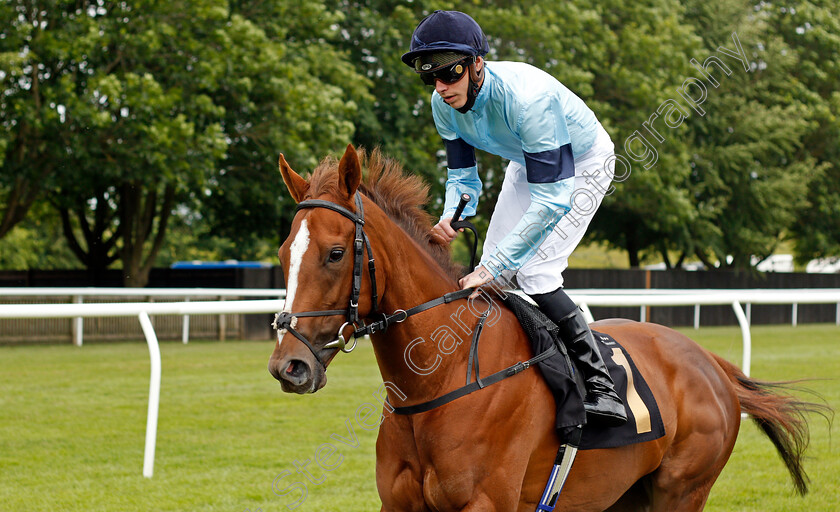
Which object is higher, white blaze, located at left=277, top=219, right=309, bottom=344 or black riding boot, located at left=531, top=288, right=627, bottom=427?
white blaze, located at left=277, top=219, right=309, bottom=344

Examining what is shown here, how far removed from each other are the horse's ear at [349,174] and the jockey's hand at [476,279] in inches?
21.2

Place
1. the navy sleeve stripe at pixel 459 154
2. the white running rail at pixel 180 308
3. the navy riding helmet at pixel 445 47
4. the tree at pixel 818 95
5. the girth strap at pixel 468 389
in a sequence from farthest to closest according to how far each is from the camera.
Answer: the tree at pixel 818 95
the white running rail at pixel 180 308
the navy sleeve stripe at pixel 459 154
the navy riding helmet at pixel 445 47
the girth strap at pixel 468 389

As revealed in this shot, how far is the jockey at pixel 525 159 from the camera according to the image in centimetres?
274

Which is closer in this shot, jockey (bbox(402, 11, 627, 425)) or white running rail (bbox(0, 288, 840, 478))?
jockey (bbox(402, 11, 627, 425))

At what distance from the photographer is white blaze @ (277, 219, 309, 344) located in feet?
7.61

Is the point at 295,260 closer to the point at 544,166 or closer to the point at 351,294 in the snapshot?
the point at 351,294

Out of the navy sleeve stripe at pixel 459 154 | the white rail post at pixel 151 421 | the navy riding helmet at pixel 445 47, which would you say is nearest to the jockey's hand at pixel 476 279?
the navy sleeve stripe at pixel 459 154

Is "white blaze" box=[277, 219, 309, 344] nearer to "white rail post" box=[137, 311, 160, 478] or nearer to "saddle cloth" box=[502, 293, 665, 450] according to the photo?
"saddle cloth" box=[502, 293, 665, 450]

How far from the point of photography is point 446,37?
2.70m

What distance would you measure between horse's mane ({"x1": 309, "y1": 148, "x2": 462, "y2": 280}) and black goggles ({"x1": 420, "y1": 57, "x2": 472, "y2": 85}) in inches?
12.7

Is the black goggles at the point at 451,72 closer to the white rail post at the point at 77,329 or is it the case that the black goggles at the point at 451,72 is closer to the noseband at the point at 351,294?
the noseband at the point at 351,294

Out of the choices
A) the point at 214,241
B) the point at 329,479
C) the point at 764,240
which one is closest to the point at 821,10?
the point at 764,240

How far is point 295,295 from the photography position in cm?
232

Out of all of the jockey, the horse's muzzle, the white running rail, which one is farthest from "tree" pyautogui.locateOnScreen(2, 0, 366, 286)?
the horse's muzzle
